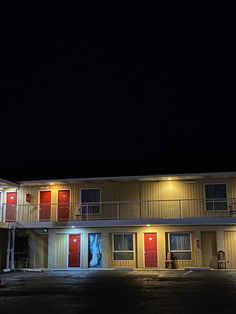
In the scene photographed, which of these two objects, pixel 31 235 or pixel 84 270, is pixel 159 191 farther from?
pixel 31 235

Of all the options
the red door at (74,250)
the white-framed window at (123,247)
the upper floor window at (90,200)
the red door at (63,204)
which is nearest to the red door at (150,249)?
the white-framed window at (123,247)

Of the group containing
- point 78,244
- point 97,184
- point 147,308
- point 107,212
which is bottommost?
point 147,308

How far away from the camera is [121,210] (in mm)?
A: 25906

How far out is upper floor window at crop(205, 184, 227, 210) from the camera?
2483 centimetres

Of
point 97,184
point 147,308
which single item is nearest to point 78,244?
point 97,184

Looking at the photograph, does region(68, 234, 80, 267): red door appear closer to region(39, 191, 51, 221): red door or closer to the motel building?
the motel building

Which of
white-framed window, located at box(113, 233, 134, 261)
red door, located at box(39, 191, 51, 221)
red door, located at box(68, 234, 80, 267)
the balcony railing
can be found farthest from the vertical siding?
white-framed window, located at box(113, 233, 134, 261)

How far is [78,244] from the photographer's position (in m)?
25.9

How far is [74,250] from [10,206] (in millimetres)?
4822

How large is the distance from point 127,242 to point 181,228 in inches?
132

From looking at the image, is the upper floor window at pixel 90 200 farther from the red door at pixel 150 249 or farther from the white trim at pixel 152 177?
the red door at pixel 150 249

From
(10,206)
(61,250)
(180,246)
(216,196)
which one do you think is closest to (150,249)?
(180,246)

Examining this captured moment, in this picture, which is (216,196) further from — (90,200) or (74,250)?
(74,250)

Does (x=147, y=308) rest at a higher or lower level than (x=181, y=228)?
lower
